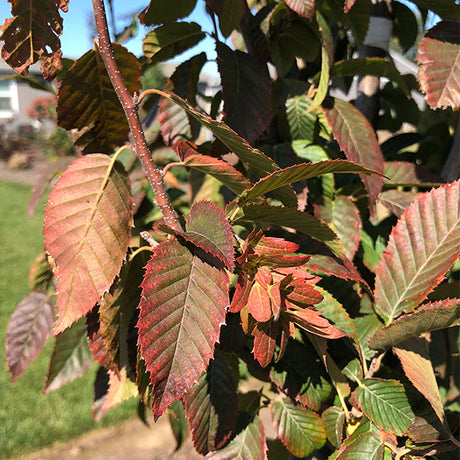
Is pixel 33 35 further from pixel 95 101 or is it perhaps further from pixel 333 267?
pixel 333 267

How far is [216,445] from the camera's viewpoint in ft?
2.72

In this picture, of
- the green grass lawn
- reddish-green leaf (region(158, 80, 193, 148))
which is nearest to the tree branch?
reddish-green leaf (region(158, 80, 193, 148))

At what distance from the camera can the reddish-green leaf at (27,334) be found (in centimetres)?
107

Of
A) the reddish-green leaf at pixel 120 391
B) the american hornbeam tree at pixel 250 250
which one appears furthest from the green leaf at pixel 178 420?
the reddish-green leaf at pixel 120 391

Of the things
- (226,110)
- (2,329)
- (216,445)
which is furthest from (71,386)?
(226,110)

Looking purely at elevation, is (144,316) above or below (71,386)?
above

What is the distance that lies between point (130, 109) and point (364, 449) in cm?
68

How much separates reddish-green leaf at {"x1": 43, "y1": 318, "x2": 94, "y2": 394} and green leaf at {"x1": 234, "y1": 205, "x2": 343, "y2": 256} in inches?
22.8

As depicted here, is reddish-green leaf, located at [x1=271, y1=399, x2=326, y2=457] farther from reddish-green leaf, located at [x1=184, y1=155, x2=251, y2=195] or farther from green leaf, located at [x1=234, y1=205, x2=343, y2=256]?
reddish-green leaf, located at [x1=184, y1=155, x2=251, y2=195]

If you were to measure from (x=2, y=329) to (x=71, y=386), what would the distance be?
1194mm

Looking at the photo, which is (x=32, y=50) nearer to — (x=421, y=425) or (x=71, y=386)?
(x=421, y=425)

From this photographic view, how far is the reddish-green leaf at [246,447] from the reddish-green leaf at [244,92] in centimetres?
62

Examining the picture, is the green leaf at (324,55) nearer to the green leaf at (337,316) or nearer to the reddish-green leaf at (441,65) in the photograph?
the reddish-green leaf at (441,65)

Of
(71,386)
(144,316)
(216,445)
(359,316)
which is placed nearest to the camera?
(144,316)
